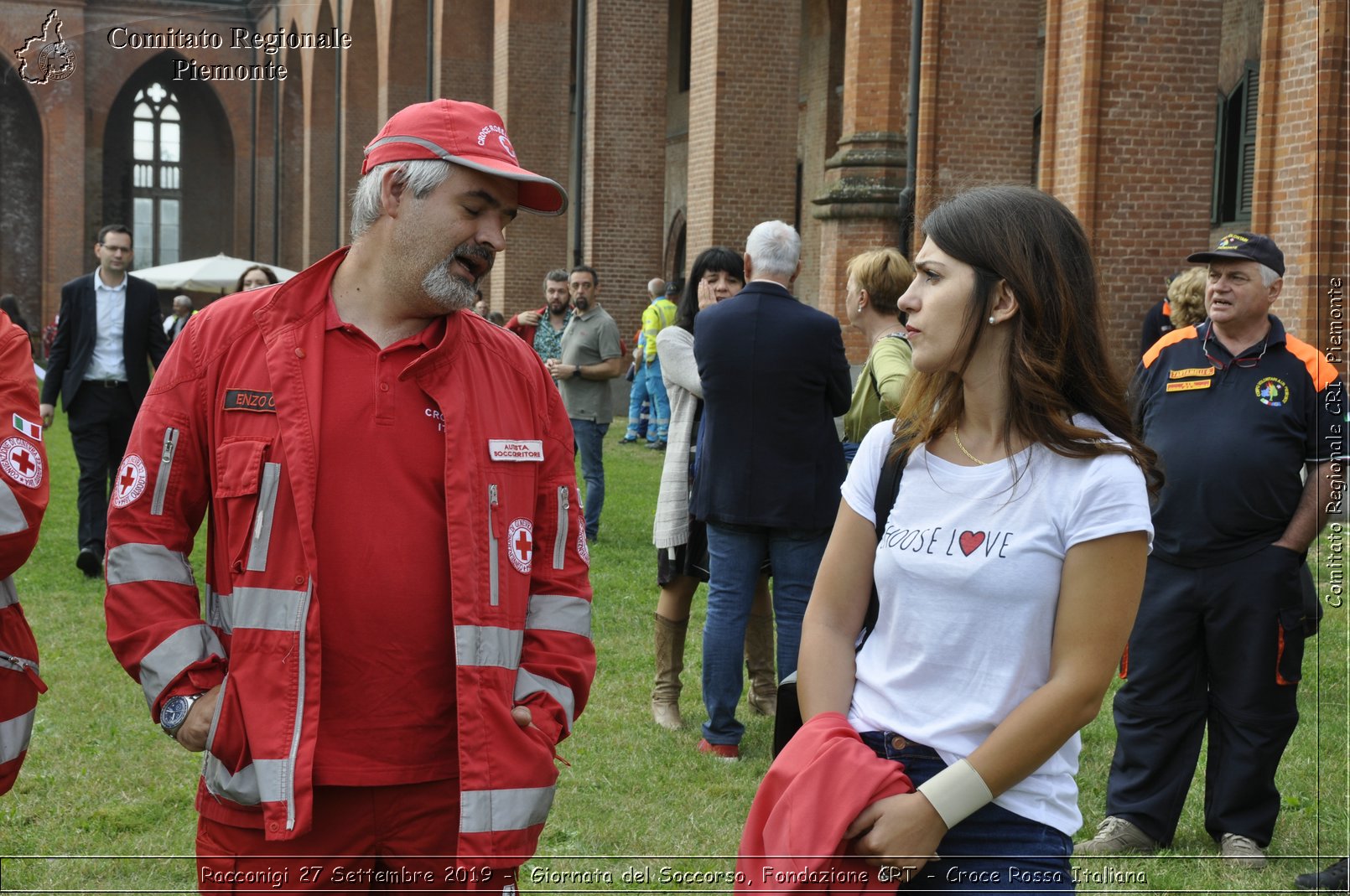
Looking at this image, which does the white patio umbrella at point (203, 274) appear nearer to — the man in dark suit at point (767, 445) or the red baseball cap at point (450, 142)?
the man in dark suit at point (767, 445)

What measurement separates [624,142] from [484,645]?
20.8m

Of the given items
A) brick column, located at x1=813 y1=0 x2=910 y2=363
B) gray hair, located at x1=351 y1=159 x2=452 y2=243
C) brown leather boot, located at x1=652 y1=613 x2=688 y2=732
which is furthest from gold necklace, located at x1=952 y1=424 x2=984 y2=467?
brick column, located at x1=813 y1=0 x2=910 y2=363

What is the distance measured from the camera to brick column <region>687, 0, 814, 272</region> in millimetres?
18531

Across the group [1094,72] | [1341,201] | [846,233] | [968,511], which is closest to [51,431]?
[846,233]

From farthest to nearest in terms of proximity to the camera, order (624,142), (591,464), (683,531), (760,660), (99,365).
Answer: (624,142)
(591,464)
(99,365)
(760,660)
(683,531)

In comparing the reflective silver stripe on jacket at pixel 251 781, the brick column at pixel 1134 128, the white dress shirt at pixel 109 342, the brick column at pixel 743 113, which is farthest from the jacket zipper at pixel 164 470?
the brick column at pixel 743 113

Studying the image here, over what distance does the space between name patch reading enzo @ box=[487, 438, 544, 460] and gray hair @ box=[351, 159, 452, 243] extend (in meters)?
0.47

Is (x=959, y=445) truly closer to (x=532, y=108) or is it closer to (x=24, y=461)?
(x=24, y=461)

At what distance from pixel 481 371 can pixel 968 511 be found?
93 cm

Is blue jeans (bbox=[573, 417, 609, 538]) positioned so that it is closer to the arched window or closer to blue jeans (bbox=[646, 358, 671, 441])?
blue jeans (bbox=[646, 358, 671, 441])

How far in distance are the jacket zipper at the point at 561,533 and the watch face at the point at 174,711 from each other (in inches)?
27.5

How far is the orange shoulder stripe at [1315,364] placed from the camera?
4.82 metres

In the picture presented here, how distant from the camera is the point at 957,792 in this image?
7.11 feet

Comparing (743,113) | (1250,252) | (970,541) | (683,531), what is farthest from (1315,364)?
(743,113)
